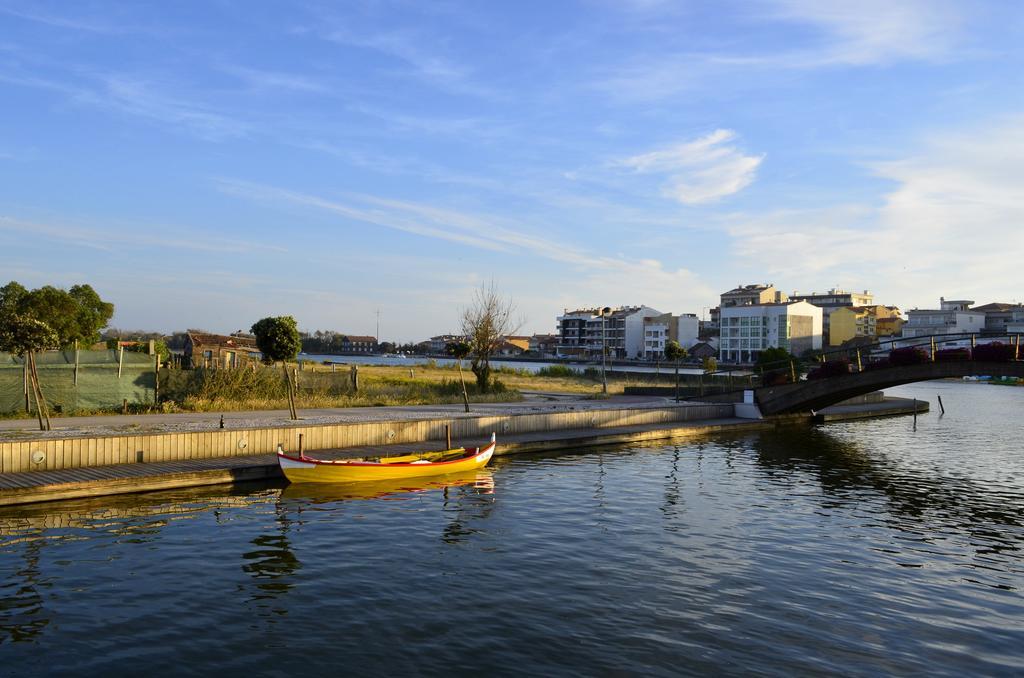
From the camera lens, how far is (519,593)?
13391mm

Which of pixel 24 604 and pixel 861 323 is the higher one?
pixel 861 323

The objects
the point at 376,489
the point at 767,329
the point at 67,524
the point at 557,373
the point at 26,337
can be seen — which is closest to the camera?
the point at 67,524

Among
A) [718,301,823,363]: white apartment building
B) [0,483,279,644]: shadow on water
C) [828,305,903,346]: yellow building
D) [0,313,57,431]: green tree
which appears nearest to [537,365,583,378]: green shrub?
[0,313,57,431]: green tree

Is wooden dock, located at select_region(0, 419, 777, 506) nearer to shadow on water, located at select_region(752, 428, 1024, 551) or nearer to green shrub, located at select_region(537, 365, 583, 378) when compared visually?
shadow on water, located at select_region(752, 428, 1024, 551)

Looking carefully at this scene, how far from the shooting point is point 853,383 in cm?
4119

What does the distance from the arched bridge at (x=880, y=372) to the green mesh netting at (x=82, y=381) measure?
32.8 metres

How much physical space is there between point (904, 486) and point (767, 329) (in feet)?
448

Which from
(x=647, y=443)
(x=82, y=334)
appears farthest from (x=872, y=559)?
(x=82, y=334)

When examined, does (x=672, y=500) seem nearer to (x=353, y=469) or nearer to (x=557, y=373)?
(x=353, y=469)

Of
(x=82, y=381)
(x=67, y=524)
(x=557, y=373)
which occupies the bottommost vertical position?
(x=67, y=524)

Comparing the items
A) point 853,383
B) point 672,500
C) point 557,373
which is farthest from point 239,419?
point 557,373

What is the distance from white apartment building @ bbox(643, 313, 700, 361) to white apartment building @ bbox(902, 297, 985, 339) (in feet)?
162

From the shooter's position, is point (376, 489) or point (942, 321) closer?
point (376, 489)

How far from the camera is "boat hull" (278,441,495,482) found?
21688 millimetres
